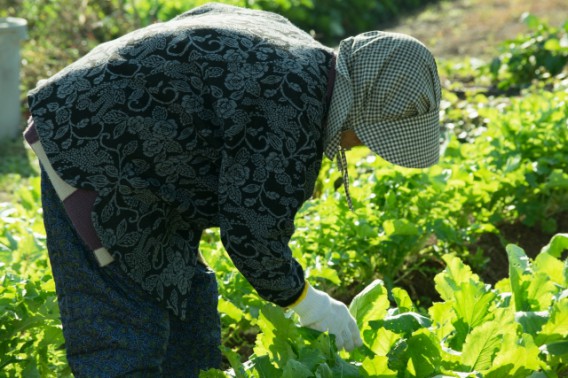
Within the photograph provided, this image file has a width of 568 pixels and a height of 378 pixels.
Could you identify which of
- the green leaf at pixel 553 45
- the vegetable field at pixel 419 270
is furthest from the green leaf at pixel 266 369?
the green leaf at pixel 553 45

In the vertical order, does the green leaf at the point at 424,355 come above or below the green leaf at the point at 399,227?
above

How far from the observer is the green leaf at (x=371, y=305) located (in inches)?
116

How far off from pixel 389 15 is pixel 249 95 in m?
8.53

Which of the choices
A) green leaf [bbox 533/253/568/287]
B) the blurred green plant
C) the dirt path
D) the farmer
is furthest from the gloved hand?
the dirt path

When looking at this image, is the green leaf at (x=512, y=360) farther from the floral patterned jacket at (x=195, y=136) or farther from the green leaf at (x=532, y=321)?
the floral patterned jacket at (x=195, y=136)

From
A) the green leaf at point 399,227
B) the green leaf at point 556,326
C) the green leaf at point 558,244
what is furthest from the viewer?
the green leaf at point 399,227

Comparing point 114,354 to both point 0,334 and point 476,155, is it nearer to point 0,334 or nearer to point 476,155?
point 0,334

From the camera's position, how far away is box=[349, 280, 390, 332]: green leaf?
294 centimetres

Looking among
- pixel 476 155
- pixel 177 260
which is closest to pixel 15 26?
pixel 476 155

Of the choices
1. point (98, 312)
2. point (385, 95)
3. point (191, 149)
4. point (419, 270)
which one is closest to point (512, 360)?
point (385, 95)

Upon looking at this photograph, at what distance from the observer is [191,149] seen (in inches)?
106

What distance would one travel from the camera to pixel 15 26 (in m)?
6.88

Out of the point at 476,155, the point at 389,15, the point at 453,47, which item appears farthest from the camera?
the point at 389,15

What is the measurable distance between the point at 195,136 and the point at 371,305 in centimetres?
72
